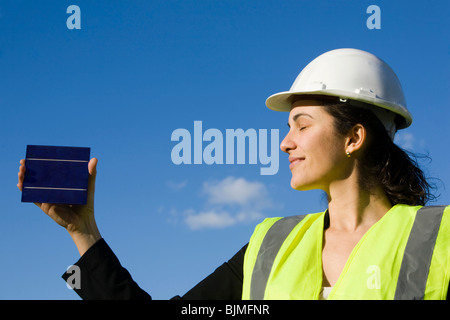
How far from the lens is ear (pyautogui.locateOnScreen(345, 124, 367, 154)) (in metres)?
4.35

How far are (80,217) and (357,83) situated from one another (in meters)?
2.38

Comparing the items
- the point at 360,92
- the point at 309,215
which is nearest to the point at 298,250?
the point at 309,215

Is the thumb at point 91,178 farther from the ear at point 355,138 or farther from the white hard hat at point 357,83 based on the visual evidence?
the ear at point 355,138

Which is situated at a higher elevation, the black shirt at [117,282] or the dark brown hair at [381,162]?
the dark brown hair at [381,162]

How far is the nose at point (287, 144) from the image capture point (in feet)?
14.1

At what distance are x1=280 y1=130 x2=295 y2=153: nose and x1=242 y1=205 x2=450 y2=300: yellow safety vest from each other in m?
0.63

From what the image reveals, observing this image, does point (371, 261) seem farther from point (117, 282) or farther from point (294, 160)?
point (117, 282)

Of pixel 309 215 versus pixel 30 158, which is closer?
pixel 30 158

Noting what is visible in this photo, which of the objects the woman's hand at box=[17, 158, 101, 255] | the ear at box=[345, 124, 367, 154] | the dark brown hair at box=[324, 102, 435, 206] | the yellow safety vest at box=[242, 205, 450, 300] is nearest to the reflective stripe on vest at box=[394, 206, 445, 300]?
the yellow safety vest at box=[242, 205, 450, 300]

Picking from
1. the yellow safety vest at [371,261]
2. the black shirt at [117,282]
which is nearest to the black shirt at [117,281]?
the black shirt at [117,282]

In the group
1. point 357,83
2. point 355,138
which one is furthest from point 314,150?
point 357,83

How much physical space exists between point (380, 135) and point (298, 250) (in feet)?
3.72
